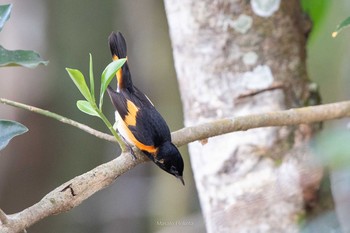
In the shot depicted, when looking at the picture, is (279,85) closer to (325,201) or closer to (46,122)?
(325,201)

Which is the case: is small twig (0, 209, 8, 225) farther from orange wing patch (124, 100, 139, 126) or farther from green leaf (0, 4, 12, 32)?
orange wing patch (124, 100, 139, 126)

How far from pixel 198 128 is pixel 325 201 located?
0.56m

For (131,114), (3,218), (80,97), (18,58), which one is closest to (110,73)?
(18,58)

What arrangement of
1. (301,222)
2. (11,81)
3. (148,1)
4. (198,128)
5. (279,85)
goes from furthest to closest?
(148,1)
(11,81)
(279,85)
(301,222)
(198,128)

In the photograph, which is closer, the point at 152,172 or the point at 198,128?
the point at 198,128

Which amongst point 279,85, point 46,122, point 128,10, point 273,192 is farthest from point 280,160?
point 128,10

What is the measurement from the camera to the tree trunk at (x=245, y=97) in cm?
178

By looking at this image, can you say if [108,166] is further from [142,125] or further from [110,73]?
[142,125]

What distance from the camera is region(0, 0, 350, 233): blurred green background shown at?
337cm

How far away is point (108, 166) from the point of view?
51.1 inches

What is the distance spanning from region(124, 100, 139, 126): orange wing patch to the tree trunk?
182 mm

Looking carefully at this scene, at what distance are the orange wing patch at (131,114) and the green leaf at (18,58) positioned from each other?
0.55 meters

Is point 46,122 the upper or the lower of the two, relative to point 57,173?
upper

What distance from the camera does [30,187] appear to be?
3.45 m
